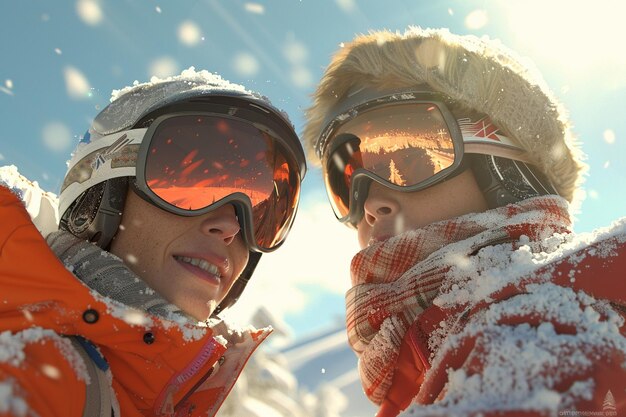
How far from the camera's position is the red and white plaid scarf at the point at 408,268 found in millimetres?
2139

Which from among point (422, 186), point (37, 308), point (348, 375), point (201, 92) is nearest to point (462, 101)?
point (422, 186)

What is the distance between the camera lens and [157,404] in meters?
1.97

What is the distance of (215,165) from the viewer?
105 inches

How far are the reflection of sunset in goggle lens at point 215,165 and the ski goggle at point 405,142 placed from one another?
1.63 ft

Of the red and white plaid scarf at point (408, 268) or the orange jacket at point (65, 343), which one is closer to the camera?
the orange jacket at point (65, 343)

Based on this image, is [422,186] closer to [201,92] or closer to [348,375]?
[201,92]

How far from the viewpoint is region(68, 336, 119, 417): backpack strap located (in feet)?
5.15

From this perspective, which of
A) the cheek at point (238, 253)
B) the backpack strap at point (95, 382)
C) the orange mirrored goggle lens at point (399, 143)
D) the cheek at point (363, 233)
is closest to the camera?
the backpack strap at point (95, 382)

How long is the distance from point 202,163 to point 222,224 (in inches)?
14.2

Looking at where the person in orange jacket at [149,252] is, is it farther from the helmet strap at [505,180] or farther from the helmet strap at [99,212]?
the helmet strap at [505,180]

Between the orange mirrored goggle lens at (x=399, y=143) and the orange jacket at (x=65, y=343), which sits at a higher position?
the orange mirrored goggle lens at (x=399, y=143)

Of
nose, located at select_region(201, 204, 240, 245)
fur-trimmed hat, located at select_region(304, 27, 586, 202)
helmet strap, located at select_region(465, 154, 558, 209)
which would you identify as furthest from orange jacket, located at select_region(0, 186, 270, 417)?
fur-trimmed hat, located at select_region(304, 27, 586, 202)

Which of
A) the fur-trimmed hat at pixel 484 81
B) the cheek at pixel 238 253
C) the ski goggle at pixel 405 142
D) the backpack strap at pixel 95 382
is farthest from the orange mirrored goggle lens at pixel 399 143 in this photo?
the backpack strap at pixel 95 382

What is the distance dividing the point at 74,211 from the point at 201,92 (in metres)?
0.97
